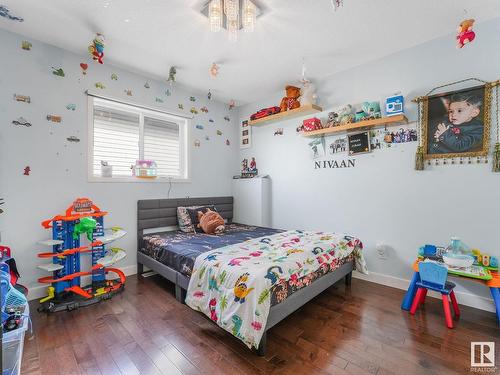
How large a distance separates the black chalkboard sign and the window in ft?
7.87

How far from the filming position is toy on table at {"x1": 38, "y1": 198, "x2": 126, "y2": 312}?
7.82 feet

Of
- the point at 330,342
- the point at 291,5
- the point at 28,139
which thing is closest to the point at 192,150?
the point at 28,139

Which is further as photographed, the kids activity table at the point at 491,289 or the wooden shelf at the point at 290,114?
the wooden shelf at the point at 290,114

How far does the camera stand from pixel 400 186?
280cm

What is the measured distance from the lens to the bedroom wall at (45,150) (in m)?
2.42

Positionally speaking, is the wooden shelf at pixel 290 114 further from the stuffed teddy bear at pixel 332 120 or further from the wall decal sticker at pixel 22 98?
the wall decal sticker at pixel 22 98

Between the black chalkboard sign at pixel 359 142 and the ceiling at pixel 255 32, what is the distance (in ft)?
2.92

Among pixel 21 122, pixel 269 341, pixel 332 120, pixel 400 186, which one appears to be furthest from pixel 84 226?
pixel 400 186

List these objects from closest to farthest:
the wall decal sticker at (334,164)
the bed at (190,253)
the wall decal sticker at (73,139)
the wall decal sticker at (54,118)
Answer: the bed at (190,253) → the wall decal sticker at (54,118) → the wall decal sticker at (73,139) → the wall decal sticker at (334,164)

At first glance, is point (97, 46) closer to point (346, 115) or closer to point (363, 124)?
point (346, 115)

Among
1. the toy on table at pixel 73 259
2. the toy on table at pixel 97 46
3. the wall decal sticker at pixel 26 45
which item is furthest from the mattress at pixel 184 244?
the wall decal sticker at pixel 26 45

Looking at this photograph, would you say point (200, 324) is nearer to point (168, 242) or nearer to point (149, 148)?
point (168, 242)

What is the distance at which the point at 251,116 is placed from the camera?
4184 mm

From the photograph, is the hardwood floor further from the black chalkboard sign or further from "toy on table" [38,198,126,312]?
the black chalkboard sign
